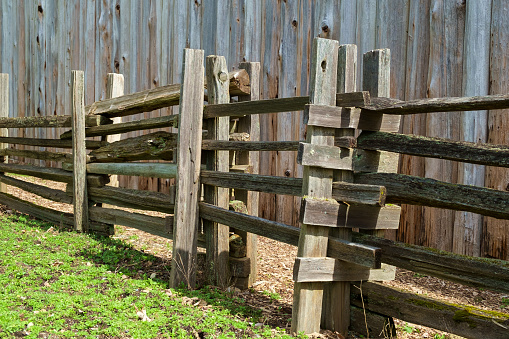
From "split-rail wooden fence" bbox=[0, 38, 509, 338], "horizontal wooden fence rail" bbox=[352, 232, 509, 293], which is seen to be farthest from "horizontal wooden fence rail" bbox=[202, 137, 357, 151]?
"horizontal wooden fence rail" bbox=[352, 232, 509, 293]

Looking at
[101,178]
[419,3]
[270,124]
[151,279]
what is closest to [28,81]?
[101,178]

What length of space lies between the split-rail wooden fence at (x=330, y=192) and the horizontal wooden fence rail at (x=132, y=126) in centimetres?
4

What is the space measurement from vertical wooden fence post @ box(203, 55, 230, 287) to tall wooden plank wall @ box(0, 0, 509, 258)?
1539mm

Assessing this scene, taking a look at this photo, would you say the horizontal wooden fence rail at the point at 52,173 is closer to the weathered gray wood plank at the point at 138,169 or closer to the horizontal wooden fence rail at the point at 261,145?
the weathered gray wood plank at the point at 138,169

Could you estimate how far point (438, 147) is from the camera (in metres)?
3.24

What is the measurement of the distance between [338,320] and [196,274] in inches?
67.4

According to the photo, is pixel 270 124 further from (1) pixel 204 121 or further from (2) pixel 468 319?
(2) pixel 468 319

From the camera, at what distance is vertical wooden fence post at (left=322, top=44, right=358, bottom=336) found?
3.74 meters

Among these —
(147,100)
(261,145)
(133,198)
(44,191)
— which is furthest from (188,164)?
(44,191)

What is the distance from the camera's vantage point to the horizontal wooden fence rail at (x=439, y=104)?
2969mm

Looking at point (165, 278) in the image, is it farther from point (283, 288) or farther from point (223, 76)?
point (223, 76)

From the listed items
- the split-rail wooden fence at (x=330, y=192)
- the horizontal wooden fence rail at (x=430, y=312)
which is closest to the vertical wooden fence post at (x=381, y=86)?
the split-rail wooden fence at (x=330, y=192)

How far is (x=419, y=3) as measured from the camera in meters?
5.35

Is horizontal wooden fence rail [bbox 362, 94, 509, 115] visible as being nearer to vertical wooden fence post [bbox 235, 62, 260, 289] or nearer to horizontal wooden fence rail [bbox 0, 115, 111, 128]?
vertical wooden fence post [bbox 235, 62, 260, 289]
